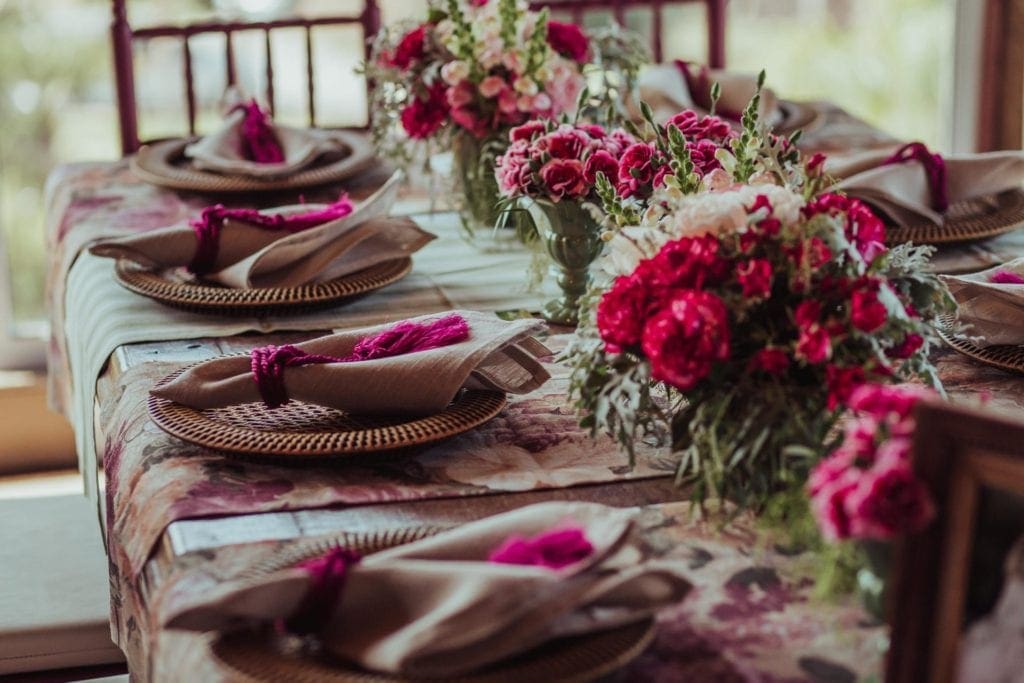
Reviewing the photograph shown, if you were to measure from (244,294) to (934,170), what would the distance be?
0.93 m

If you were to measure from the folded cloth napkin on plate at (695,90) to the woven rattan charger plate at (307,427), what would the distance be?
1.19m

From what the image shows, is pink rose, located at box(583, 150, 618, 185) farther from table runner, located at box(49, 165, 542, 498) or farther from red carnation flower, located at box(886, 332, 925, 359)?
red carnation flower, located at box(886, 332, 925, 359)

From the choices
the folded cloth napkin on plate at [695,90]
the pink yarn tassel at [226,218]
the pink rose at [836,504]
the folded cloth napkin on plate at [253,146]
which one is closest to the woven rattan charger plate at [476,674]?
the pink rose at [836,504]

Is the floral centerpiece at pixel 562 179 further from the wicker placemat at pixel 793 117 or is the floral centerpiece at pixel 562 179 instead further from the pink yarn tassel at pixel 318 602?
the wicker placemat at pixel 793 117

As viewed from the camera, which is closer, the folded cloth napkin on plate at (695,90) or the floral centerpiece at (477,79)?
the floral centerpiece at (477,79)

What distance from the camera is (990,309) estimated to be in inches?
58.1

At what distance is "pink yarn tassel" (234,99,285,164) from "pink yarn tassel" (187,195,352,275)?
0.49 metres

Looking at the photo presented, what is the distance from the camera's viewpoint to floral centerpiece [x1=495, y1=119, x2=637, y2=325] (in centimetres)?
153

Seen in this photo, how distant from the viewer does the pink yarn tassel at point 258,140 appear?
2.36m

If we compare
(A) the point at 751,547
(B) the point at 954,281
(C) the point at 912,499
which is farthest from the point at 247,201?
(C) the point at 912,499

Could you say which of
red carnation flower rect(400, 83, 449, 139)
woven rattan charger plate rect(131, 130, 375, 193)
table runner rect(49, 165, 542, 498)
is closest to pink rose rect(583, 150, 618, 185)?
table runner rect(49, 165, 542, 498)

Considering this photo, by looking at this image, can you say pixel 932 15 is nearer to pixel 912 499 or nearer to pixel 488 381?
pixel 488 381

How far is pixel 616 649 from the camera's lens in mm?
912

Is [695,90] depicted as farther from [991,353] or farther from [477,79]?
[991,353]
